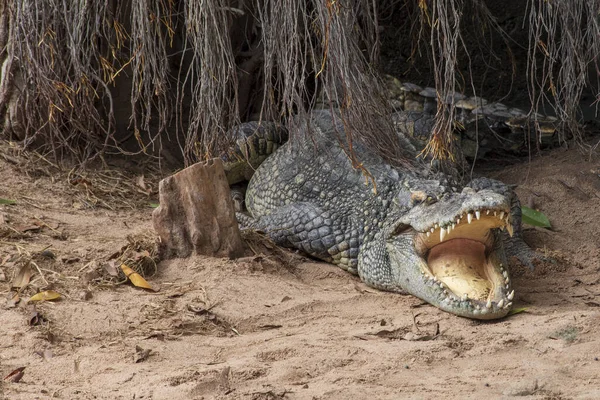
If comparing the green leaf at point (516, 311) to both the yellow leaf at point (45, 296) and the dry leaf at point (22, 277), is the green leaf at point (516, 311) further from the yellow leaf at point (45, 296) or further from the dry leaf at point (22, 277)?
the dry leaf at point (22, 277)

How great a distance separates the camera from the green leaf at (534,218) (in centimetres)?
508

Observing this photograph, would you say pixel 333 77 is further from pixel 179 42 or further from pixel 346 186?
pixel 179 42

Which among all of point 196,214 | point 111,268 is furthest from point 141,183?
point 111,268

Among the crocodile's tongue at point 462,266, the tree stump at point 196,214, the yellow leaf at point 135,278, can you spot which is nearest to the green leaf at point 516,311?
the crocodile's tongue at point 462,266

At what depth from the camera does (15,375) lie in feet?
9.48

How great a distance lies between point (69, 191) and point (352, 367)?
9.10 feet

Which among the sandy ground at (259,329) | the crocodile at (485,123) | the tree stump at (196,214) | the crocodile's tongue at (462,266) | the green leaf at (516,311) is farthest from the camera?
the crocodile at (485,123)

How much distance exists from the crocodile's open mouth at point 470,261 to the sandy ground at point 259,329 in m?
0.11

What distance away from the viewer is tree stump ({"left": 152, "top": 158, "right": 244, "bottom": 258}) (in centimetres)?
412

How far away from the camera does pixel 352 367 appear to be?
303cm

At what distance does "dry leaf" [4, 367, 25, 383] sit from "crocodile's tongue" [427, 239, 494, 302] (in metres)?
2.05

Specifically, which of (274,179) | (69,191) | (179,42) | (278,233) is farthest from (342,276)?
(179,42)

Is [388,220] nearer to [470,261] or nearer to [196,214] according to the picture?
[470,261]

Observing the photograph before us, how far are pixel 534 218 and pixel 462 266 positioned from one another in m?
1.32
